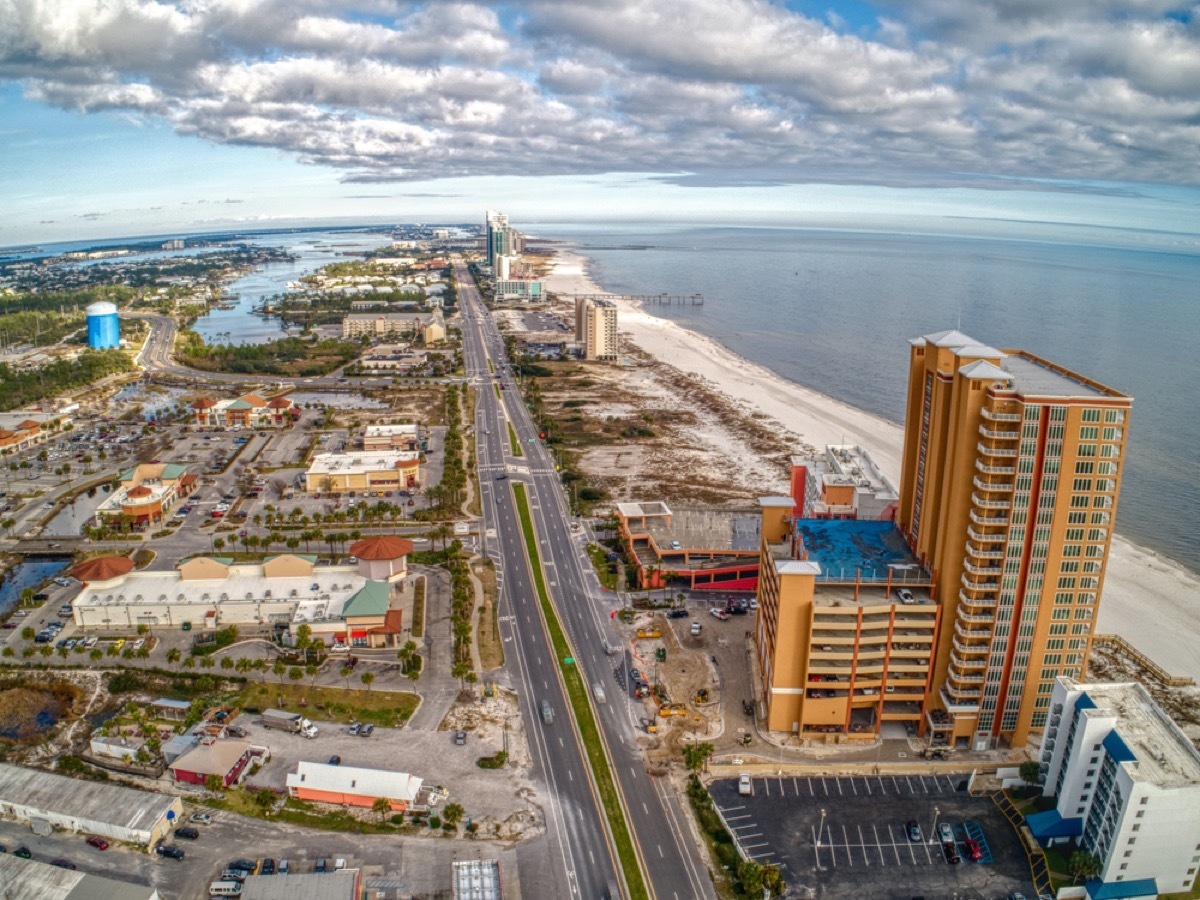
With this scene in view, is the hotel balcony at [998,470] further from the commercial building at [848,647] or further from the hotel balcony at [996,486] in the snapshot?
the commercial building at [848,647]

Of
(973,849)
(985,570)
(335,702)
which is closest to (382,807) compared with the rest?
(335,702)

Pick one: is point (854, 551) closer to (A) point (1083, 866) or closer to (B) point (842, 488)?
(B) point (842, 488)

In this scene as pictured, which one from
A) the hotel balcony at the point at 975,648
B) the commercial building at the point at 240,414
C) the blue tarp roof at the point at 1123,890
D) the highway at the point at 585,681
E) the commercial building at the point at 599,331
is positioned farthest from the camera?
the commercial building at the point at 599,331

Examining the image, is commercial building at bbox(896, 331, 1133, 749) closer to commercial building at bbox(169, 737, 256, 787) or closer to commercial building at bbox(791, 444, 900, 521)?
commercial building at bbox(791, 444, 900, 521)

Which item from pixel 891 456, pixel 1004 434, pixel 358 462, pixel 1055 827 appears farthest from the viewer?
pixel 891 456

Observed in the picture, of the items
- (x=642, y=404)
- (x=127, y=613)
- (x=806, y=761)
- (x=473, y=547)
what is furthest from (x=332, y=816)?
(x=642, y=404)

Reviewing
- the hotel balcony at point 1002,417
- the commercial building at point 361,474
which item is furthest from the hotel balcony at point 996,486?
the commercial building at point 361,474

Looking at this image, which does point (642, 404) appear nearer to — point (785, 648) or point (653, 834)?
point (785, 648)
